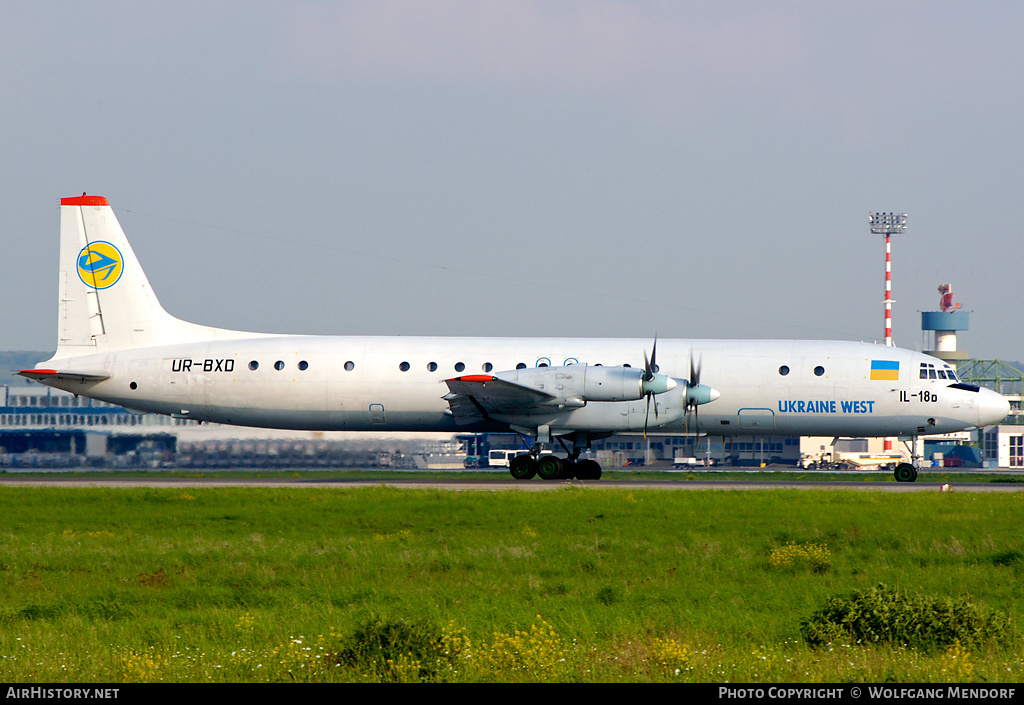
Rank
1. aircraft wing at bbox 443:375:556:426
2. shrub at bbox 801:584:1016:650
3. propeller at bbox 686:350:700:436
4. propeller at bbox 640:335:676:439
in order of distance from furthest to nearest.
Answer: propeller at bbox 686:350:700:436 < aircraft wing at bbox 443:375:556:426 < propeller at bbox 640:335:676:439 < shrub at bbox 801:584:1016:650

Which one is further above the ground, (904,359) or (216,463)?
(904,359)

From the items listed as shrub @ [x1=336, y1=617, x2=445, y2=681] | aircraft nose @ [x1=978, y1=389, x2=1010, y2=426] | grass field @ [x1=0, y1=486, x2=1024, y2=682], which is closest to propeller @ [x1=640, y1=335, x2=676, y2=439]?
grass field @ [x1=0, y1=486, x2=1024, y2=682]

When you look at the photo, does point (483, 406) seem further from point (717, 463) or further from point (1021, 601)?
point (717, 463)

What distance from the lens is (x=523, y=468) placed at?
34.1 m

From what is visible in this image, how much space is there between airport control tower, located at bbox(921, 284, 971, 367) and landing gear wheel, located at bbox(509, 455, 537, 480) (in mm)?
93073

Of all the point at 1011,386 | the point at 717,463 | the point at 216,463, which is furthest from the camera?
the point at 1011,386

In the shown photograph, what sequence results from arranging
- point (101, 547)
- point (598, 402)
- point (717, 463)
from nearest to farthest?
1. point (101, 547)
2. point (598, 402)
3. point (717, 463)

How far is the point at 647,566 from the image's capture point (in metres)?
18.3

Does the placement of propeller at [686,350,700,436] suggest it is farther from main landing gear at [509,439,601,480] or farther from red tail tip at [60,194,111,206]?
red tail tip at [60,194,111,206]

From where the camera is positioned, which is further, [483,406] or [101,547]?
[483,406]

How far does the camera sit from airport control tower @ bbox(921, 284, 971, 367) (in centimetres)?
11519

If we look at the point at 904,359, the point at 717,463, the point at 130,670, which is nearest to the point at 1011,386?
the point at 717,463

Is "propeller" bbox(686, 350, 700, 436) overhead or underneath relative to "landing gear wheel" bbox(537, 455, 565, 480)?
overhead

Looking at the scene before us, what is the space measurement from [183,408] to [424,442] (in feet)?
34.7
